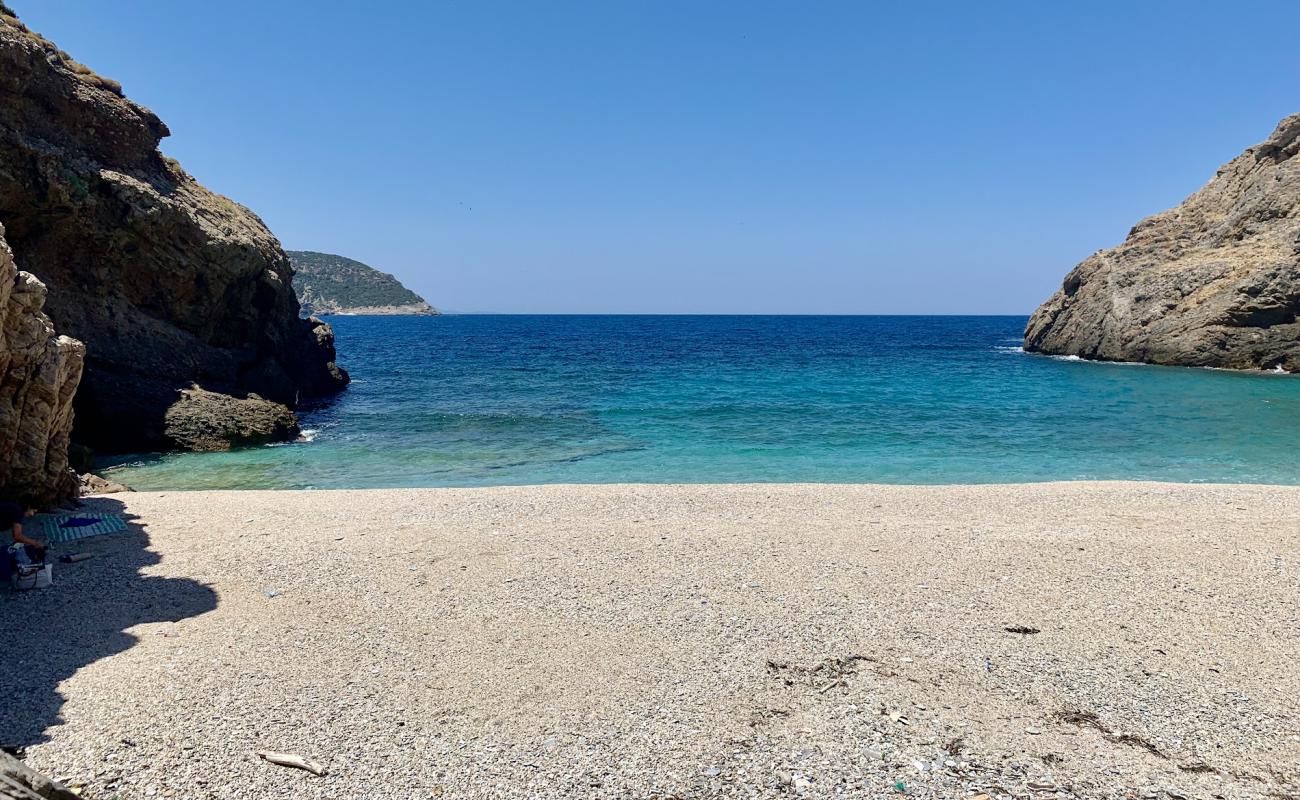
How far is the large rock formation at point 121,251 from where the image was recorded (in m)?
21.9

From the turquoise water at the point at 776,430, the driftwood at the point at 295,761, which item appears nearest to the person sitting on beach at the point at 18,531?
the driftwood at the point at 295,761

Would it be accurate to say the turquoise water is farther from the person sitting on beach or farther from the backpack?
the backpack

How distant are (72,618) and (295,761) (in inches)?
183

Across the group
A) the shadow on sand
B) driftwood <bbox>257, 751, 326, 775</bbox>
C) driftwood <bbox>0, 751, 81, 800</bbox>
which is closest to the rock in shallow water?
the shadow on sand

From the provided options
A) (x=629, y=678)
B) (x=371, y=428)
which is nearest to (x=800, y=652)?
(x=629, y=678)

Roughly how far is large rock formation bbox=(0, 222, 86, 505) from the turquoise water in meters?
5.23

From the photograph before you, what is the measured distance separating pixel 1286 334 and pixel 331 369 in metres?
55.8

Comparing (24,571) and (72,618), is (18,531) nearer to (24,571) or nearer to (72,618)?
(24,571)

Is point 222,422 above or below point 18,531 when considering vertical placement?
below

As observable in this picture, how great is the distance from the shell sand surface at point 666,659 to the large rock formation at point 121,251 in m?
12.4

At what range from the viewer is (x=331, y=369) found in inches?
1537

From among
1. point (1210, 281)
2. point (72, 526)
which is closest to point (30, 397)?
point (72, 526)

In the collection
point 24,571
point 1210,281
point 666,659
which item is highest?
point 1210,281

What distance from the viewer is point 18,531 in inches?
377
